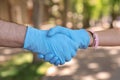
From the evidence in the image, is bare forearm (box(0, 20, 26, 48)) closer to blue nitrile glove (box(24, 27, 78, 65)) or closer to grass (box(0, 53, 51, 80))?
blue nitrile glove (box(24, 27, 78, 65))

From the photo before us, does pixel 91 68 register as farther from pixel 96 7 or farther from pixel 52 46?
pixel 52 46

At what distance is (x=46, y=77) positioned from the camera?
4145 millimetres

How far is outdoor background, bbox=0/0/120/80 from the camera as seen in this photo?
4211 mm

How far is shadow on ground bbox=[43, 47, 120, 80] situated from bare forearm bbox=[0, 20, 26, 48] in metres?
2.47

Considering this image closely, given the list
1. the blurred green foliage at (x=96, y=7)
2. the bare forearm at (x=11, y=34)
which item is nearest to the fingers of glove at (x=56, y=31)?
the bare forearm at (x=11, y=34)

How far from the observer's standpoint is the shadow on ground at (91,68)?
4145mm

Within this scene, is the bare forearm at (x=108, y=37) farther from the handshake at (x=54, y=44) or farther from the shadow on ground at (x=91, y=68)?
the shadow on ground at (x=91, y=68)

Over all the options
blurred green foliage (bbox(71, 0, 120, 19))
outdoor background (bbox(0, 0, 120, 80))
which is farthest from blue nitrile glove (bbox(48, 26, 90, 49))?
blurred green foliage (bbox(71, 0, 120, 19))

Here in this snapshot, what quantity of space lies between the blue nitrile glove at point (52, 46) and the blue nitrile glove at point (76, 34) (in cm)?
2

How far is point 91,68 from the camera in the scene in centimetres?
441

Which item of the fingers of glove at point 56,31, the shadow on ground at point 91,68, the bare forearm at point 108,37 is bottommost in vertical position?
the shadow on ground at point 91,68

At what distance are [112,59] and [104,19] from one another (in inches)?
72.5

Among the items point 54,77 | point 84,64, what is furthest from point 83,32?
point 84,64

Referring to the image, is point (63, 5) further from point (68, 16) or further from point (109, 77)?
point (109, 77)
